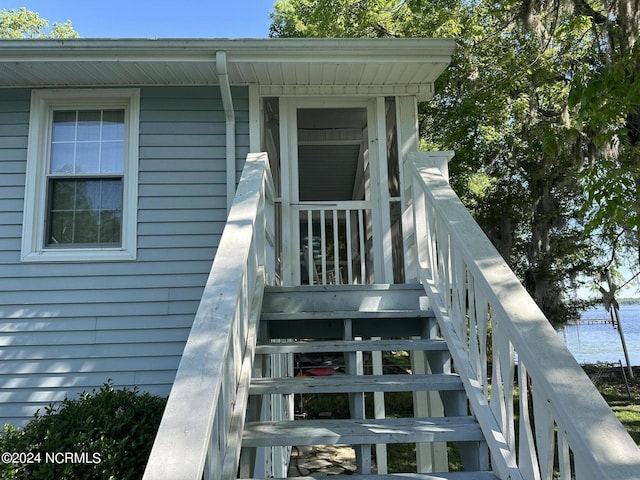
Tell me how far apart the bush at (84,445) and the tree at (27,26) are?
2645 cm

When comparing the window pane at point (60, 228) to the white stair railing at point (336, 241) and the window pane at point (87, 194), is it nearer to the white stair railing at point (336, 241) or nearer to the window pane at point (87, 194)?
the window pane at point (87, 194)

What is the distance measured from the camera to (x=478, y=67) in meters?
8.93

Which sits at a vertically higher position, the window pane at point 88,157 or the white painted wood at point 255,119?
the white painted wood at point 255,119

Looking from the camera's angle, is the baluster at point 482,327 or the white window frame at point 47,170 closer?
the baluster at point 482,327

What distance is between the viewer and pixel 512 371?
6.17ft

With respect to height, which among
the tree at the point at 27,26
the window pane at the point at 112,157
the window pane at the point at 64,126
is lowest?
the window pane at the point at 112,157

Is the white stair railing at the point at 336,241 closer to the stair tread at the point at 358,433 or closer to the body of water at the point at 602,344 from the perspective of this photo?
the stair tread at the point at 358,433

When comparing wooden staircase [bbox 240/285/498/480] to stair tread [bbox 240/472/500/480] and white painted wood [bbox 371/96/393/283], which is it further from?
white painted wood [bbox 371/96/393/283]

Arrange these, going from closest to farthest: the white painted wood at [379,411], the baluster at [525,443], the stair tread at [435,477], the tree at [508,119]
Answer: the baluster at [525,443] → the stair tread at [435,477] → the white painted wood at [379,411] → the tree at [508,119]

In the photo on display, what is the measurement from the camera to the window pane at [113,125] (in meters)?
4.33

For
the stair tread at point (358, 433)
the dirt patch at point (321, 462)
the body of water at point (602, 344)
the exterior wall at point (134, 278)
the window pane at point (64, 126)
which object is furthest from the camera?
the body of water at point (602, 344)

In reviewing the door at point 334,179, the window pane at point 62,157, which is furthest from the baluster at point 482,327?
the window pane at point 62,157

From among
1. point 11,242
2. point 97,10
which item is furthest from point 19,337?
point 97,10

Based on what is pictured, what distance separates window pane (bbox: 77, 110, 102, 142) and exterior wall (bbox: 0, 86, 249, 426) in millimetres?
435
